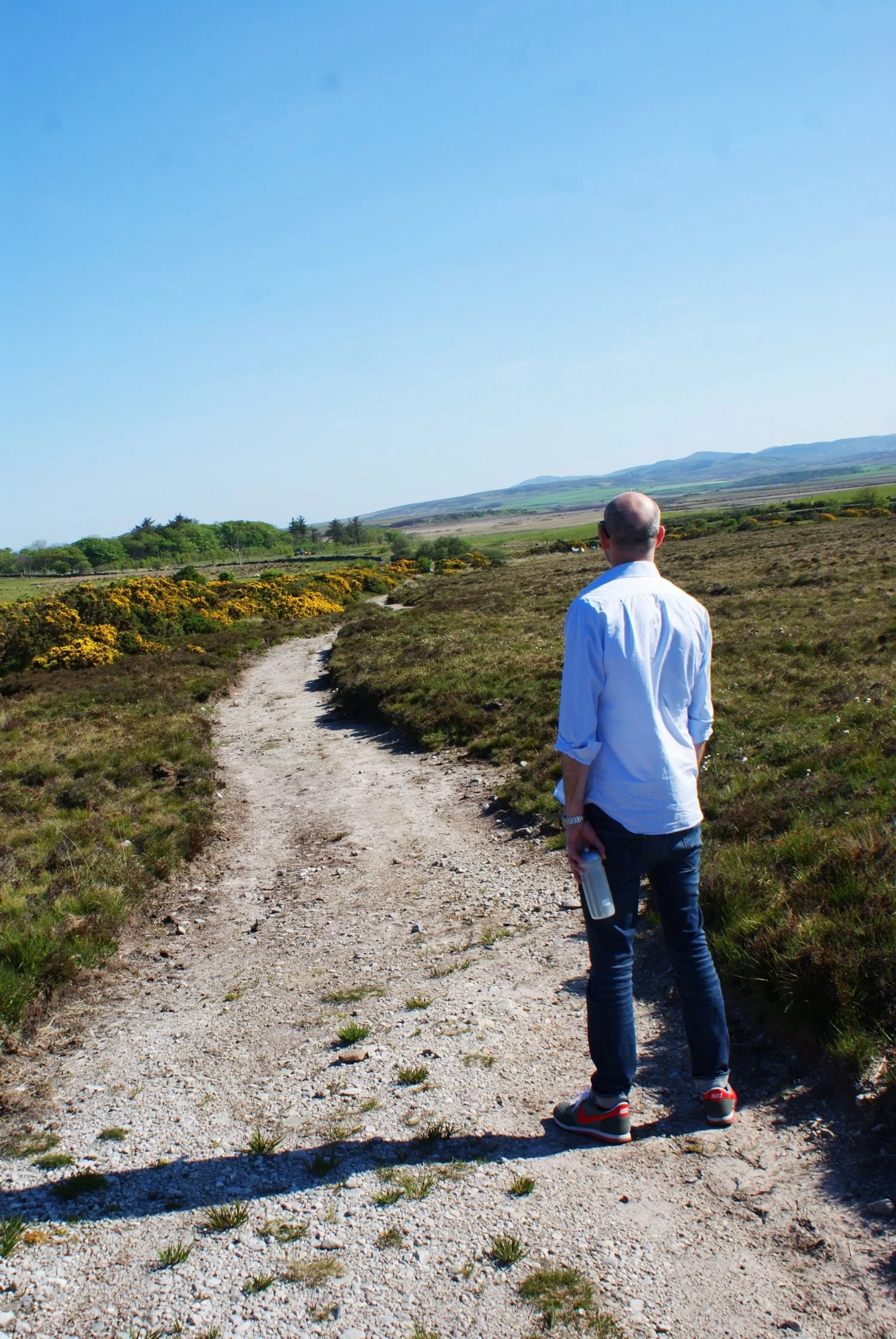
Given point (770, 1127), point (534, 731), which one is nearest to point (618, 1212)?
point (770, 1127)

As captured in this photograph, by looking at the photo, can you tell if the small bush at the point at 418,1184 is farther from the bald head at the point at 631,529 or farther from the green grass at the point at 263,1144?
the bald head at the point at 631,529

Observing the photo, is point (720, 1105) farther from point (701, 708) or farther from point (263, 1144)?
point (263, 1144)

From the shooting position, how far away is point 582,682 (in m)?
3.55

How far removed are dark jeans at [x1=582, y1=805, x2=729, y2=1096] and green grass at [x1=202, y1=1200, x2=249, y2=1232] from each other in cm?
160

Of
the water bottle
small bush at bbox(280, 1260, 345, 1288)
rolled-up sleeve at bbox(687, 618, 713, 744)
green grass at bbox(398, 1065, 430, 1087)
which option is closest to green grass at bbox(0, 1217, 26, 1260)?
small bush at bbox(280, 1260, 345, 1288)

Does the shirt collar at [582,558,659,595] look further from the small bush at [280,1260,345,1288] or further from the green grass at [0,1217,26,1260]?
the green grass at [0,1217,26,1260]

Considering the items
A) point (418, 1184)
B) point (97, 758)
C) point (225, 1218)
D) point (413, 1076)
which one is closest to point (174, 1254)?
point (225, 1218)

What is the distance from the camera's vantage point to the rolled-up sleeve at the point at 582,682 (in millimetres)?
3523

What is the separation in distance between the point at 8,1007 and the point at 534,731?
27.8 feet

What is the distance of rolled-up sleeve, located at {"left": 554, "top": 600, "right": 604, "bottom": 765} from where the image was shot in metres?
3.52

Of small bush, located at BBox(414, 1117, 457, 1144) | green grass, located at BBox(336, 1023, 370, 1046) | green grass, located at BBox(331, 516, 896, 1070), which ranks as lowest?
green grass, located at BBox(336, 1023, 370, 1046)

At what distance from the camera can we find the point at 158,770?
44.5 ft

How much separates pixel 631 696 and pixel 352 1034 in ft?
10.00

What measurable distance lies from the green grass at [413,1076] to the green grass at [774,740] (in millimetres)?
1874
